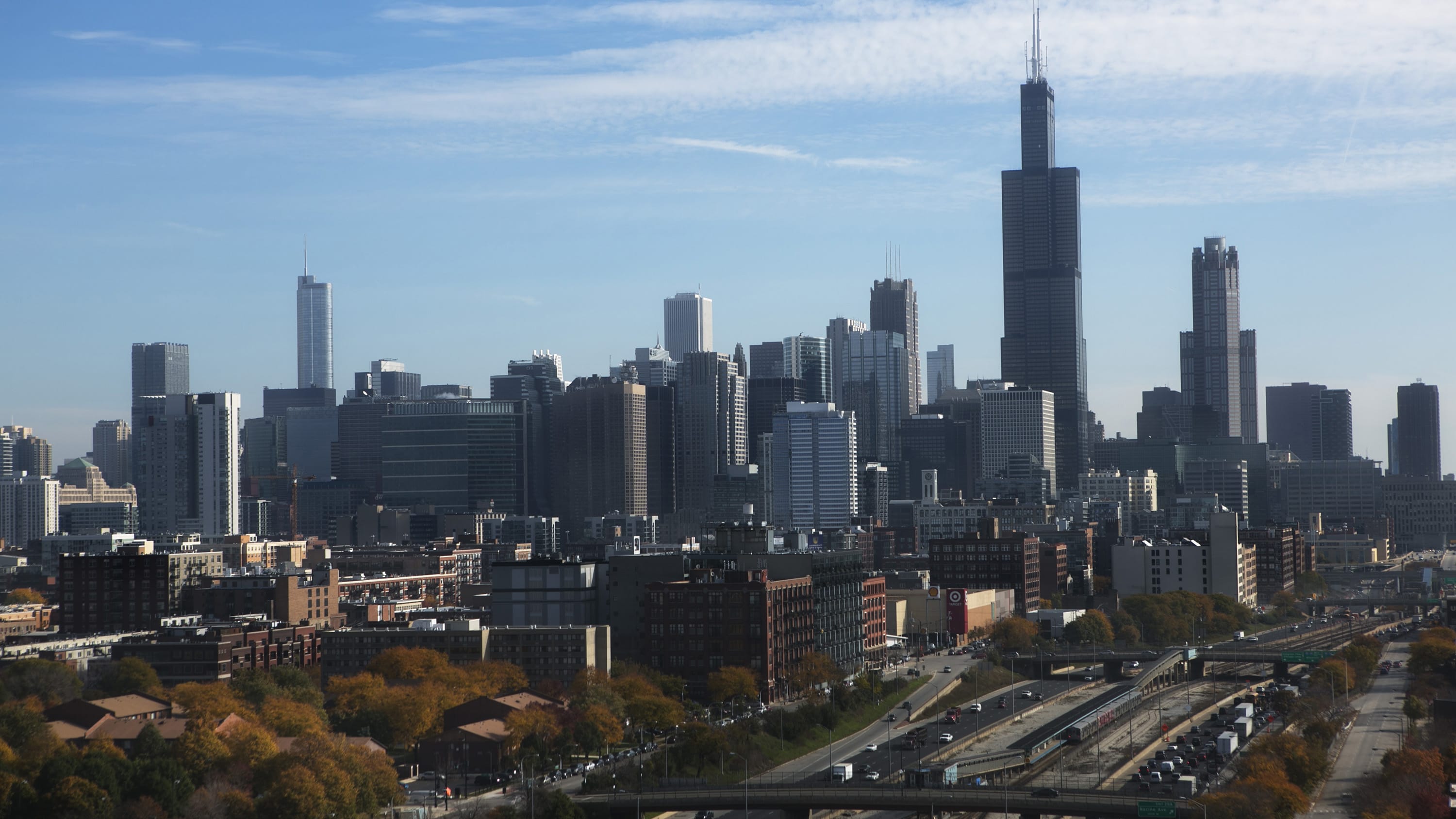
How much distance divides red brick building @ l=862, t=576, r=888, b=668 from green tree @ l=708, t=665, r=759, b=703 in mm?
34284

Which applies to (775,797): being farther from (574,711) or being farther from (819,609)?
(819,609)

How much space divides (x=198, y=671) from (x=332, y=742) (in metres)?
44.6

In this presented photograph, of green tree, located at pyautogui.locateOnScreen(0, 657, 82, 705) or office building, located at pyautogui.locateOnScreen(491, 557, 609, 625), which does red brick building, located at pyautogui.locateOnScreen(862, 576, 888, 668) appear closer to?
office building, located at pyautogui.locateOnScreen(491, 557, 609, 625)

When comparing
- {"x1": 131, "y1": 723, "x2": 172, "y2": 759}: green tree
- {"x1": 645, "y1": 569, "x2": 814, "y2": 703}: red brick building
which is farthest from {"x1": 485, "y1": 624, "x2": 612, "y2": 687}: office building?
{"x1": 131, "y1": 723, "x2": 172, "y2": 759}: green tree

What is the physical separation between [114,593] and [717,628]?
7525 centimetres

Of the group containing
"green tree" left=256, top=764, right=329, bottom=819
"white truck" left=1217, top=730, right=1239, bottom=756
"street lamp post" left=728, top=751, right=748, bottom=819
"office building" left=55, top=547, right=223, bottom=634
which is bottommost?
"white truck" left=1217, top=730, right=1239, bottom=756

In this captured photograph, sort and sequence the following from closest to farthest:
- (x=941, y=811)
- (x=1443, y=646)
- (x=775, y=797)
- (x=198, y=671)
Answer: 1. (x=775, y=797)
2. (x=941, y=811)
3. (x=198, y=671)
4. (x=1443, y=646)

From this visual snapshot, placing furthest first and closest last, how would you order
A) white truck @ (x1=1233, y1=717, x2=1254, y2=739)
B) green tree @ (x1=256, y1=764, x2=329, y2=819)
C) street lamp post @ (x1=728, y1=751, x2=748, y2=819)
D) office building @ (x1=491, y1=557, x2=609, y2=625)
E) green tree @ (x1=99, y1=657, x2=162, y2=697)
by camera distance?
office building @ (x1=491, y1=557, x2=609, y2=625) → white truck @ (x1=1233, y1=717, x2=1254, y2=739) → green tree @ (x1=99, y1=657, x2=162, y2=697) → street lamp post @ (x1=728, y1=751, x2=748, y2=819) → green tree @ (x1=256, y1=764, x2=329, y2=819)

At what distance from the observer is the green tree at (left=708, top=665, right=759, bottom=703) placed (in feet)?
458

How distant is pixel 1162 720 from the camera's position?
148375 mm

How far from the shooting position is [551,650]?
147 m

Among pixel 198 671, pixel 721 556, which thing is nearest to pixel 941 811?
pixel 721 556

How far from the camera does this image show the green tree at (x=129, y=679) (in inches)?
5340

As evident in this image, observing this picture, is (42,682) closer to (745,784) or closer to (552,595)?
(552,595)
